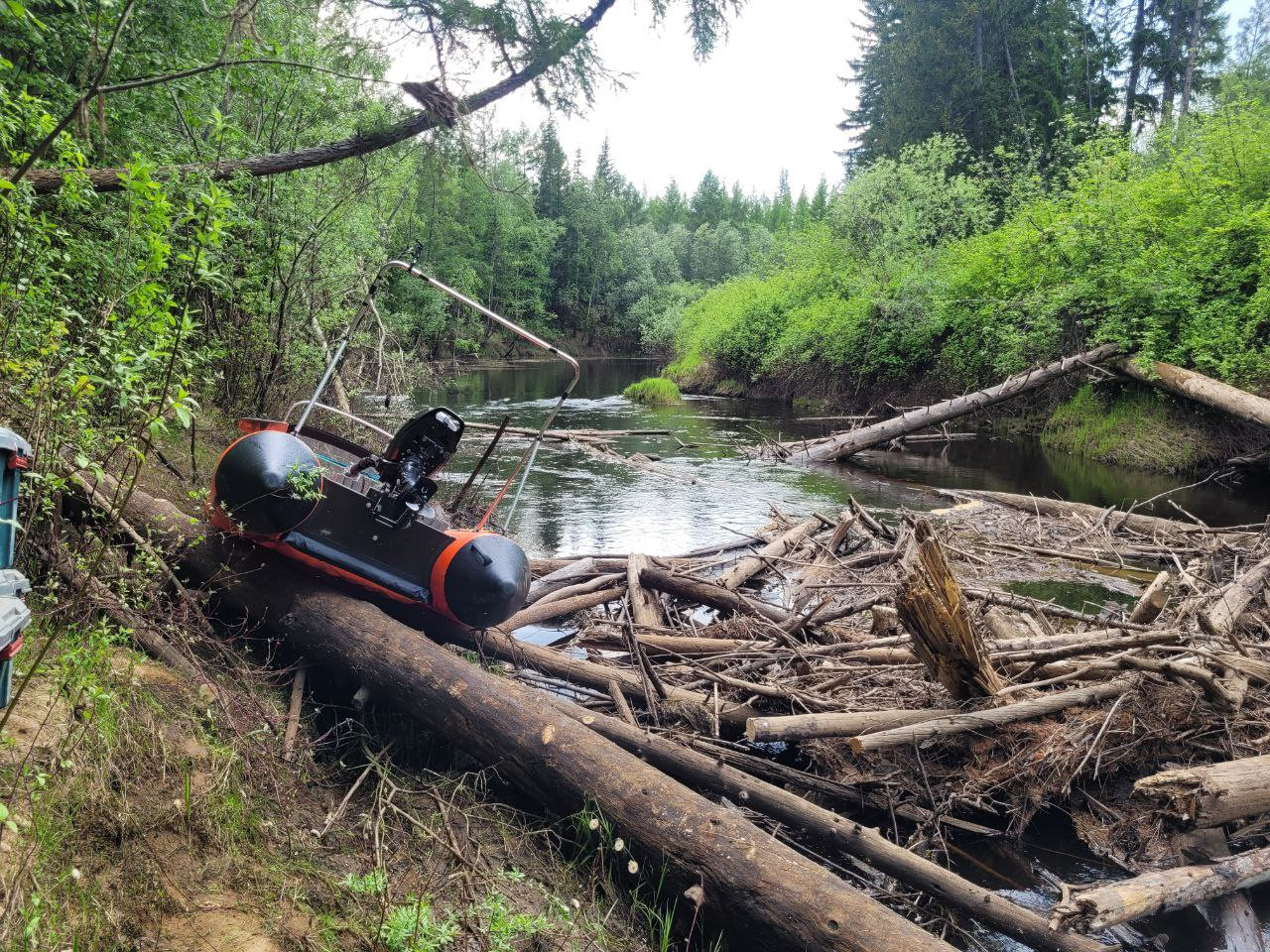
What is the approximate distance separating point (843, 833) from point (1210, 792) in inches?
65.8

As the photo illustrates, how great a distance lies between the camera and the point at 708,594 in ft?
23.4

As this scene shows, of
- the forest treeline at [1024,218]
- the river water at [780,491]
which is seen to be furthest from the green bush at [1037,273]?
the river water at [780,491]

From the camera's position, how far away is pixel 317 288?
1152 centimetres

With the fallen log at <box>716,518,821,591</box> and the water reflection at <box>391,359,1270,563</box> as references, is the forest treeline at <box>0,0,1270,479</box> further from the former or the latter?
the fallen log at <box>716,518,821,591</box>

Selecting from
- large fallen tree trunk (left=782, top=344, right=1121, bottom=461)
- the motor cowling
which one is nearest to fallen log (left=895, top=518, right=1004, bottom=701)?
the motor cowling

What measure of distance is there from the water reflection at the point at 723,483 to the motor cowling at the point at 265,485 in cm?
525

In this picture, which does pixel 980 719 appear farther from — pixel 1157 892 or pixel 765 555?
pixel 765 555

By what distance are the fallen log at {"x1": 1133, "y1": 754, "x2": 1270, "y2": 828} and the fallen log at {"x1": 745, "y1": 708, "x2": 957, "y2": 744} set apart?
3.41 ft

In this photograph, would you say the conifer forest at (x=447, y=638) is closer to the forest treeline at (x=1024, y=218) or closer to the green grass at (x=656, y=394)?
A: the forest treeline at (x=1024, y=218)

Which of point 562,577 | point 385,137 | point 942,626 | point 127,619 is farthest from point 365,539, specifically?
point 385,137

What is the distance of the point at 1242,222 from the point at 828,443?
9296 mm

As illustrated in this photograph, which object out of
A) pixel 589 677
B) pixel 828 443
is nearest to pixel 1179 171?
pixel 828 443

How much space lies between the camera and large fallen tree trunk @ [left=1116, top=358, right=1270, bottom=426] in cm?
1404

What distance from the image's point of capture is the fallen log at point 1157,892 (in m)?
3.22
